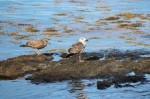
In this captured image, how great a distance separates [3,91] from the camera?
1681 centimetres

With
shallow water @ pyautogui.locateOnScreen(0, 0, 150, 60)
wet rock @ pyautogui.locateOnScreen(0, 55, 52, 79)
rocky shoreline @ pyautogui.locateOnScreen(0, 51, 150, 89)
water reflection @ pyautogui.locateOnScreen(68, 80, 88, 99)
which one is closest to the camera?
water reflection @ pyautogui.locateOnScreen(68, 80, 88, 99)

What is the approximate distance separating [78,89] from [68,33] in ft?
47.1

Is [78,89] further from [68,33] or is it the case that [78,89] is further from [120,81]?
[68,33]

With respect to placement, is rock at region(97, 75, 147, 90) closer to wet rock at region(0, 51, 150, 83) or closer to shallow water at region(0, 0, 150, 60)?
wet rock at region(0, 51, 150, 83)

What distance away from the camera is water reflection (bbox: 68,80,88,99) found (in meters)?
15.7

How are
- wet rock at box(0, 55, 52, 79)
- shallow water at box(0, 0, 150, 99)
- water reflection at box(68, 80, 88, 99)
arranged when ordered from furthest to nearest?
1. wet rock at box(0, 55, 52, 79)
2. shallow water at box(0, 0, 150, 99)
3. water reflection at box(68, 80, 88, 99)

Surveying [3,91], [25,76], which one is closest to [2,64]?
[25,76]

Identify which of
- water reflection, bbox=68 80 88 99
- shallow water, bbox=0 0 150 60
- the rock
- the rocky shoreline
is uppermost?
shallow water, bbox=0 0 150 60

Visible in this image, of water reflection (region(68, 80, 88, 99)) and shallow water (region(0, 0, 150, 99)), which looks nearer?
water reflection (region(68, 80, 88, 99))

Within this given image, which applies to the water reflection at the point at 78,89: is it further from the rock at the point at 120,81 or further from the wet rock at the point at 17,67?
the wet rock at the point at 17,67

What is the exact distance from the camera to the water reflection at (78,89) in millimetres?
15742

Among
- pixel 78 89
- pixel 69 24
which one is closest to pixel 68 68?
pixel 78 89

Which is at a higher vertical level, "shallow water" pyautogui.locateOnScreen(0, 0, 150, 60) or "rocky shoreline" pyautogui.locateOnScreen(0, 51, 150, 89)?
"shallow water" pyautogui.locateOnScreen(0, 0, 150, 60)

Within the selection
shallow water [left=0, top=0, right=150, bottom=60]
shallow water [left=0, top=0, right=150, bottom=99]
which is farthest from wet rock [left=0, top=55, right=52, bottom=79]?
shallow water [left=0, top=0, right=150, bottom=60]
